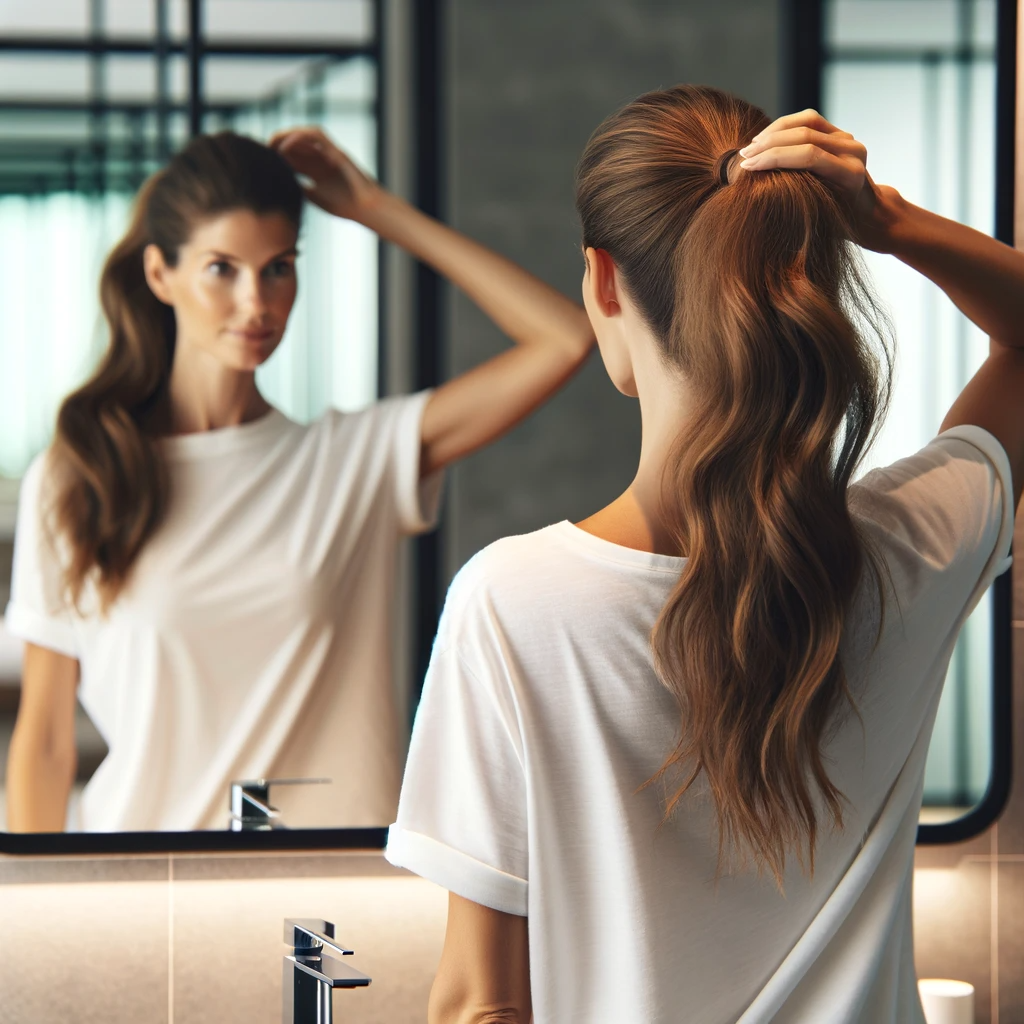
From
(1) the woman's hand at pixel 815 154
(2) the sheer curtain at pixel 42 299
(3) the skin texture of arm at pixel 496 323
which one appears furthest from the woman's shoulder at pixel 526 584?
(2) the sheer curtain at pixel 42 299

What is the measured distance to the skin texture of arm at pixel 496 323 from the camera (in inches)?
42.4

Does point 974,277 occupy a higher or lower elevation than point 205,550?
higher

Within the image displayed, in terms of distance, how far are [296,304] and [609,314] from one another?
1.63 ft

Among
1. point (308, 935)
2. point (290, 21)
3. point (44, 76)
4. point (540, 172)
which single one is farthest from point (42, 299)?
point (308, 935)

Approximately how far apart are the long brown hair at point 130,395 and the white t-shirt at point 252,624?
0.7 inches

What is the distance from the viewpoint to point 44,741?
3.39 feet

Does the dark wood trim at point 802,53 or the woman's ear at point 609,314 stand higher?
the dark wood trim at point 802,53

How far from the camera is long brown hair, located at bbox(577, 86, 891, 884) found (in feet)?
1.86

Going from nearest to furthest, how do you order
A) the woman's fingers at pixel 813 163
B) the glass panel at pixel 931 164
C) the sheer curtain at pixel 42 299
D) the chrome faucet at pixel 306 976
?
the woman's fingers at pixel 813 163 < the chrome faucet at pixel 306 976 < the sheer curtain at pixel 42 299 < the glass panel at pixel 931 164

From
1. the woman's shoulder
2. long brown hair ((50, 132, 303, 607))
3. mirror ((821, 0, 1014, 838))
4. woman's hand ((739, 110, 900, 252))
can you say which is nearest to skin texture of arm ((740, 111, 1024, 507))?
woman's hand ((739, 110, 900, 252))

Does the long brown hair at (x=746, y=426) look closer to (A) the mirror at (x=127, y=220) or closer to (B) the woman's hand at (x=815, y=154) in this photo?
(B) the woman's hand at (x=815, y=154)

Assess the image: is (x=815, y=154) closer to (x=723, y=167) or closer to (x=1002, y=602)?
(x=723, y=167)

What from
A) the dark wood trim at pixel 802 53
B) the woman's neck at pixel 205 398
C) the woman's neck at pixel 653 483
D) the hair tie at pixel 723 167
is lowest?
the woman's neck at pixel 653 483

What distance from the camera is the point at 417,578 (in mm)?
1080
